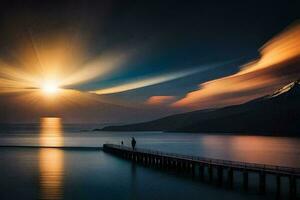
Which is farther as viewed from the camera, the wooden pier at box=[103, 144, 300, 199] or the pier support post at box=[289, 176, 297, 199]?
the wooden pier at box=[103, 144, 300, 199]

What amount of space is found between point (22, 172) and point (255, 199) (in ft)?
122

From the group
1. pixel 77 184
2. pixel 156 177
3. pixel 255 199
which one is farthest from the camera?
pixel 156 177

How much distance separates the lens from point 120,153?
9075 centimetres

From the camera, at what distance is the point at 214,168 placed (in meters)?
65.8

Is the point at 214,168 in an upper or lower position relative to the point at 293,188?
lower

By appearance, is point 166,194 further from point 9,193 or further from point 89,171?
point 89,171

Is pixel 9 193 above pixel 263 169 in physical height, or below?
below

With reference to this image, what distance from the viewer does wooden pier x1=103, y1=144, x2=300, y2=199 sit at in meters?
40.2

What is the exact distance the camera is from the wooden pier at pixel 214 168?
40.2m

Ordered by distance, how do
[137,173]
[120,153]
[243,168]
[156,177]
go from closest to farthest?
[243,168]
[156,177]
[137,173]
[120,153]

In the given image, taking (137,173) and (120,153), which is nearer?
(137,173)

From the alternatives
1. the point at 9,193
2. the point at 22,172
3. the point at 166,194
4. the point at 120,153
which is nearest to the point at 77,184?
the point at 9,193

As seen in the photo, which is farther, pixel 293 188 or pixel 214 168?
pixel 214 168

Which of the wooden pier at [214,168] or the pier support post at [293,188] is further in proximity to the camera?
the wooden pier at [214,168]
